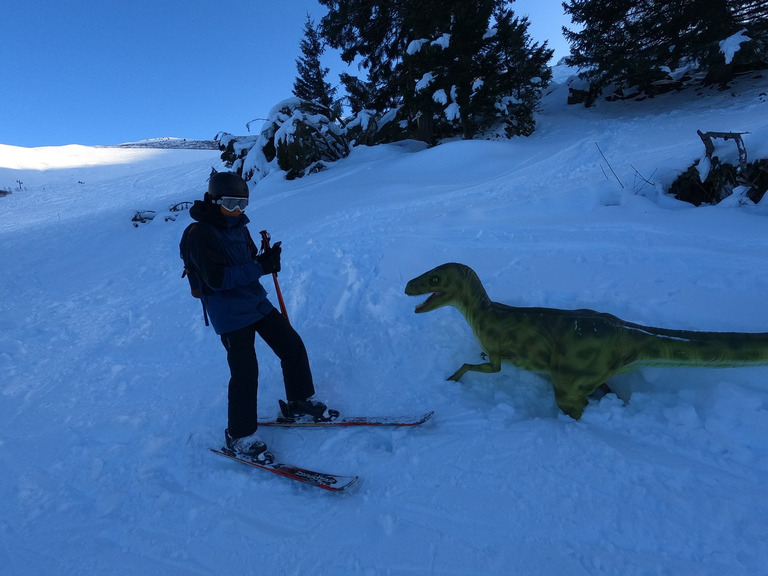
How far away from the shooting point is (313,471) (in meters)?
2.52

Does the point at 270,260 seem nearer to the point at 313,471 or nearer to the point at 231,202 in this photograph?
the point at 231,202

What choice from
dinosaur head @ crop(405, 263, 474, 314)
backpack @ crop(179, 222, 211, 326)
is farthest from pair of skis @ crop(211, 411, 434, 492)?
backpack @ crop(179, 222, 211, 326)

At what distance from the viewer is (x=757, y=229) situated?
3.75 metres

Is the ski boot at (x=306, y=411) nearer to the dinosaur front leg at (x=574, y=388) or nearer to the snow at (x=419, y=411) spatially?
the snow at (x=419, y=411)

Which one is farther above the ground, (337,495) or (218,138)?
(218,138)

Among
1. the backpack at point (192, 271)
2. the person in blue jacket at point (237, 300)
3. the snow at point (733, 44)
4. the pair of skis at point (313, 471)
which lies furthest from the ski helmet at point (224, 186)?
the snow at point (733, 44)

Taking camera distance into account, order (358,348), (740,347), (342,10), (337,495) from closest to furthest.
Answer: (740,347), (337,495), (358,348), (342,10)

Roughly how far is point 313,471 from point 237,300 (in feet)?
4.18

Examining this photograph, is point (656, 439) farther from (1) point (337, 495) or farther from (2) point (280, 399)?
(2) point (280, 399)

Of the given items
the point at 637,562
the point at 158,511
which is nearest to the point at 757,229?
the point at 637,562

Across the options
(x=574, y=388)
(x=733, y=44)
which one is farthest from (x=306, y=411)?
(x=733, y=44)

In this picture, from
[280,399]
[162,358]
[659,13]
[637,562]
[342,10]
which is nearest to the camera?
[637,562]

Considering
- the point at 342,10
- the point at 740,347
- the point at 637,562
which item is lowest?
the point at 637,562

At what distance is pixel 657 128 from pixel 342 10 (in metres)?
10.7
